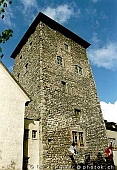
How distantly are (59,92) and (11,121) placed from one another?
627 centimetres

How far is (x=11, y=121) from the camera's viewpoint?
12469 mm

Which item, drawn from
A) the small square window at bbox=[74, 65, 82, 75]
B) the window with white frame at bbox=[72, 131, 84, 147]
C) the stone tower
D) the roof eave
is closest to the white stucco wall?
the stone tower

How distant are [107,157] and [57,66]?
10.3m

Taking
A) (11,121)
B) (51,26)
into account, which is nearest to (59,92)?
(11,121)

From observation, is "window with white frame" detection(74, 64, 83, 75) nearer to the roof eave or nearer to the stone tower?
the stone tower

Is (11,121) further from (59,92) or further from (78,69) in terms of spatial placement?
(78,69)

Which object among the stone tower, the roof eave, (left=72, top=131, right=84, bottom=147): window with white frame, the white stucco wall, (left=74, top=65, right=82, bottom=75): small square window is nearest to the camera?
the white stucco wall

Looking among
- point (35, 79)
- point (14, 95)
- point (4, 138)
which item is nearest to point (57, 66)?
point (35, 79)

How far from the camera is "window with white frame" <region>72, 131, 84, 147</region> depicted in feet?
52.3

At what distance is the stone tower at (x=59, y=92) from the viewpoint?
575 inches

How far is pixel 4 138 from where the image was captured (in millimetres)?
11766

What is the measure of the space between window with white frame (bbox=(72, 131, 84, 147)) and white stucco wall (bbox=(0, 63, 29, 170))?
213 inches

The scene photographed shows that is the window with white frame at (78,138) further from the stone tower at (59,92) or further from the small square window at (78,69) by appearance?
the small square window at (78,69)

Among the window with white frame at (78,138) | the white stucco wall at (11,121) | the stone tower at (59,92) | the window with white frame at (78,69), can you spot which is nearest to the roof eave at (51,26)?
the stone tower at (59,92)
